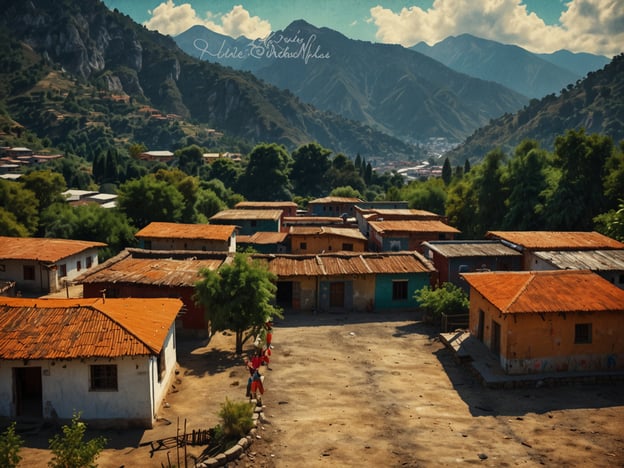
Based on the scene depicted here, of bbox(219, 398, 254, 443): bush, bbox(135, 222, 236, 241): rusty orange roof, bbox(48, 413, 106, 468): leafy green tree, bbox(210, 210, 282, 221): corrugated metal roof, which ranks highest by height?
bbox(210, 210, 282, 221): corrugated metal roof

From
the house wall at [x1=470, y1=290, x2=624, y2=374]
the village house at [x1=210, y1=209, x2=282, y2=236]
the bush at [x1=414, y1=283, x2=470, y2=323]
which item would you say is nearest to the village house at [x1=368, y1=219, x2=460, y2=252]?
the village house at [x1=210, y1=209, x2=282, y2=236]

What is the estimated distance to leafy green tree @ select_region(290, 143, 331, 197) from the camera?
111 metres

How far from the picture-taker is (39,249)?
38.7 metres

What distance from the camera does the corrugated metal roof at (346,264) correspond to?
1282 inches

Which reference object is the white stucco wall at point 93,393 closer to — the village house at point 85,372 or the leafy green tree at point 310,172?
the village house at point 85,372

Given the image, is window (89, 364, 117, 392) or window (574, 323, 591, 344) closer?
window (89, 364, 117, 392)

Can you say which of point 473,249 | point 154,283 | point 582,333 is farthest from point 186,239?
point 582,333

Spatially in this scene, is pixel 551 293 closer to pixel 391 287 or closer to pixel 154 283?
pixel 391 287

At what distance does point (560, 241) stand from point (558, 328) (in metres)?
16.1

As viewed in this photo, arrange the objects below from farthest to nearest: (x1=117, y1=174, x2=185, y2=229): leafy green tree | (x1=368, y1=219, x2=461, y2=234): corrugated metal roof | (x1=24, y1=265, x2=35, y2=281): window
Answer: (x1=117, y1=174, x2=185, y2=229): leafy green tree, (x1=368, y1=219, x2=461, y2=234): corrugated metal roof, (x1=24, y1=265, x2=35, y2=281): window

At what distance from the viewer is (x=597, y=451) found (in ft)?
53.6

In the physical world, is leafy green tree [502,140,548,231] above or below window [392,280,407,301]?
above

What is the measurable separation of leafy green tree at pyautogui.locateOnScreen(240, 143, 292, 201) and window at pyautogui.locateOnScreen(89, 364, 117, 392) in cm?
8377

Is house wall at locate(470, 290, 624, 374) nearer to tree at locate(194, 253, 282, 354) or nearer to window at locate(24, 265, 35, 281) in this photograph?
tree at locate(194, 253, 282, 354)
